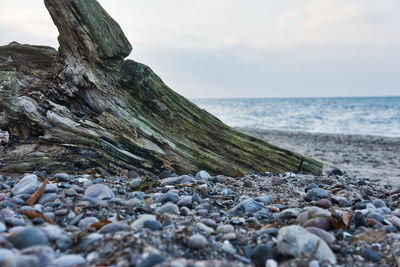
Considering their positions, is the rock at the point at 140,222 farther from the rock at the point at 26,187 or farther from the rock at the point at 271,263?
the rock at the point at 26,187

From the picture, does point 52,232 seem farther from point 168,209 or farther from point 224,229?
point 224,229

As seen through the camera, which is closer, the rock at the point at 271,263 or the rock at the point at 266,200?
the rock at the point at 271,263

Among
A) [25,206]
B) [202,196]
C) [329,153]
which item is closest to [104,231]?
[25,206]

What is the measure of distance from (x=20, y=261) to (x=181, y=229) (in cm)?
108

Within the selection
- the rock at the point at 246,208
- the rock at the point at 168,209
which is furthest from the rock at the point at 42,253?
the rock at the point at 246,208

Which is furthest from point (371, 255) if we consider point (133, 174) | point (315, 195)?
point (133, 174)

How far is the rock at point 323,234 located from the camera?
238cm

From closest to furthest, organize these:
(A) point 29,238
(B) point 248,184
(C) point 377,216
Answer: (A) point 29,238, (C) point 377,216, (B) point 248,184

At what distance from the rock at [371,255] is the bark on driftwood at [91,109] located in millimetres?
3174

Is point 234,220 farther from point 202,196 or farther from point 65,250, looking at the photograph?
point 65,250

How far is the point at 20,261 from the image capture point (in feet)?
5.53

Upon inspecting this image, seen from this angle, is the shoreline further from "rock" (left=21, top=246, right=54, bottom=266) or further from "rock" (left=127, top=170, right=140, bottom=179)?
"rock" (left=21, top=246, right=54, bottom=266)

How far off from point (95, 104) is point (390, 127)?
26.2 meters

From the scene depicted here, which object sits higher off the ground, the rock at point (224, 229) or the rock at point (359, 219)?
the rock at point (359, 219)
